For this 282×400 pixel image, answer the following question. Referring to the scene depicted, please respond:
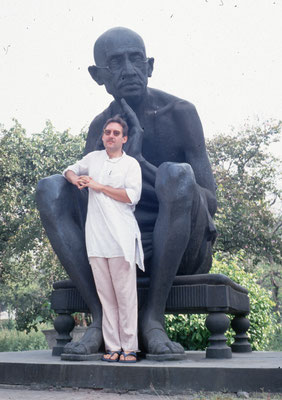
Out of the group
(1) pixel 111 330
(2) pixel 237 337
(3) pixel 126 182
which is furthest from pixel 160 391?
(2) pixel 237 337

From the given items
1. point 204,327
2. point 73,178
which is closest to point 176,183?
→ point 73,178

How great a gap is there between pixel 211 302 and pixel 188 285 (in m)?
0.19

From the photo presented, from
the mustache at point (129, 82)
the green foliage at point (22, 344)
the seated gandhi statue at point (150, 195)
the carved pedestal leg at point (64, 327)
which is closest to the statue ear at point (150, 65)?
the seated gandhi statue at point (150, 195)

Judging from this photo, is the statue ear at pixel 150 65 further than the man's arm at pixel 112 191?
Yes

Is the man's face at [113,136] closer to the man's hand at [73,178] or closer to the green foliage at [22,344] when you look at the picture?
the man's hand at [73,178]

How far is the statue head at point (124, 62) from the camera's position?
12.8 feet

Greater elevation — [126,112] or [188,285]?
[126,112]

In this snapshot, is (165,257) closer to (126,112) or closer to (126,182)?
(126,182)

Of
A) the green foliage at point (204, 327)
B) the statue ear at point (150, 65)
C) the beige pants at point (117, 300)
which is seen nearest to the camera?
the beige pants at point (117, 300)

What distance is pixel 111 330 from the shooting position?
10.1 ft

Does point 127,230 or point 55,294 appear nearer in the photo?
point 127,230

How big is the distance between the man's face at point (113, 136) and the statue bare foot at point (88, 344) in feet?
3.60

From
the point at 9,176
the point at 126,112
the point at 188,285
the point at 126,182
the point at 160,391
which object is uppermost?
the point at 9,176

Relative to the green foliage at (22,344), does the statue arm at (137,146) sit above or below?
above
